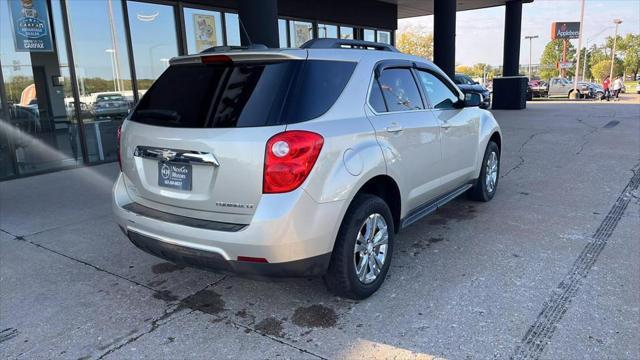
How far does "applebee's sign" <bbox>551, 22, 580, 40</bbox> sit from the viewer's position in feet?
211

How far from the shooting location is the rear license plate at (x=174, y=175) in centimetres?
302

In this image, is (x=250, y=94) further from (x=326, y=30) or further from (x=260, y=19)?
(x=326, y=30)

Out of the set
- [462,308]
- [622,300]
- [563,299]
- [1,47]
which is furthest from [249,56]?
[1,47]

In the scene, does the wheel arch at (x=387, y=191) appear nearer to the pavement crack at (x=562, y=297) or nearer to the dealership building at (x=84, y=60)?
the pavement crack at (x=562, y=297)

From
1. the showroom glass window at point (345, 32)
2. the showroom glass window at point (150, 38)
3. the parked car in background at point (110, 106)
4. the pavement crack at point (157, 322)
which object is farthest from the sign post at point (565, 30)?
the pavement crack at point (157, 322)

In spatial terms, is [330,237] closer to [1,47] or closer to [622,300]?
[622,300]

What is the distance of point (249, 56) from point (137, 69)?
777cm

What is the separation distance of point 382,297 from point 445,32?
417 inches

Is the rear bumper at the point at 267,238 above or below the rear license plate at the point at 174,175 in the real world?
below

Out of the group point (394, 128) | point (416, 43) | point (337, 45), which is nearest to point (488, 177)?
point (394, 128)

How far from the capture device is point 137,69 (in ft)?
32.5

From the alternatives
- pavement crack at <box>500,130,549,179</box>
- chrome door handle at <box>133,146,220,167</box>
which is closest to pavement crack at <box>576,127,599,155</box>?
pavement crack at <box>500,130,549,179</box>

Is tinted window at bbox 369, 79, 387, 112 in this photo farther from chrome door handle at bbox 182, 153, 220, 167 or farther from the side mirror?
the side mirror

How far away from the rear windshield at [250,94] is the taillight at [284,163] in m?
0.13
